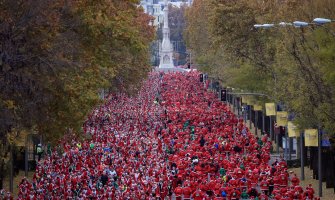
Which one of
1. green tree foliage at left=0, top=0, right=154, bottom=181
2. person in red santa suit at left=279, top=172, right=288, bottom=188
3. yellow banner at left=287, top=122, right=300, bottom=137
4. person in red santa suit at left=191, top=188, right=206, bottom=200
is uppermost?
green tree foliage at left=0, top=0, right=154, bottom=181

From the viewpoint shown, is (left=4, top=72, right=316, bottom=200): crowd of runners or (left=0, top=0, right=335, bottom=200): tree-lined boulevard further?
(left=4, top=72, right=316, bottom=200): crowd of runners

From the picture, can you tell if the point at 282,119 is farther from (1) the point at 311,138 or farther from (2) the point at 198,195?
(2) the point at 198,195

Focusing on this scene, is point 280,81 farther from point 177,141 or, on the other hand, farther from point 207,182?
point 207,182

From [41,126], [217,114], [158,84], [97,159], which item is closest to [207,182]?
[41,126]

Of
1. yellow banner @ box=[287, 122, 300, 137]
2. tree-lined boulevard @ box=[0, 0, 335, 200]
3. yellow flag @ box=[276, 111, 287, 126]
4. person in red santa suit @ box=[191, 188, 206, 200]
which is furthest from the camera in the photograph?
yellow flag @ box=[276, 111, 287, 126]

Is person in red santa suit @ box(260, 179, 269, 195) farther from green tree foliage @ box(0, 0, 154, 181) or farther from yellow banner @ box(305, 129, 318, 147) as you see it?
green tree foliage @ box(0, 0, 154, 181)

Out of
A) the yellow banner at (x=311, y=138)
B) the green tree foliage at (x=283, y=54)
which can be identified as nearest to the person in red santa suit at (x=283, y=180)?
the yellow banner at (x=311, y=138)

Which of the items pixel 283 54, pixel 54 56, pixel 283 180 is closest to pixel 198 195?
pixel 283 180

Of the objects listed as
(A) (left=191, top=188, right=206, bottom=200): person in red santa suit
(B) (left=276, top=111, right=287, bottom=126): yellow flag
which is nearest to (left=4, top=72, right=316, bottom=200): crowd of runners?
(A) (left=191, top=188, right=206, bottom=200): person in red santa suit
